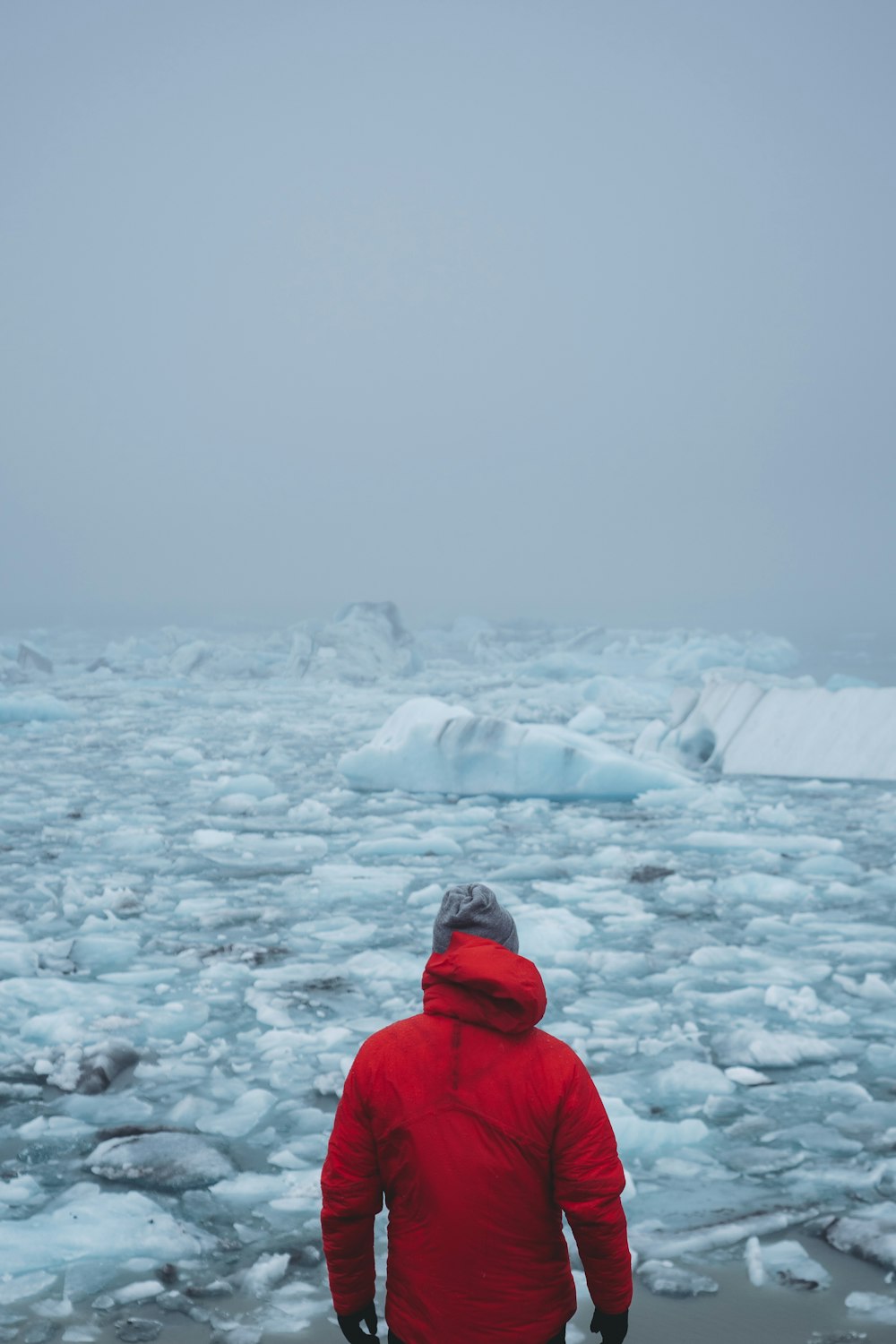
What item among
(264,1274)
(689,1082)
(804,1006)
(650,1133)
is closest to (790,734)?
(804,1006)

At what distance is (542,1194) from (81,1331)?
1.23 m

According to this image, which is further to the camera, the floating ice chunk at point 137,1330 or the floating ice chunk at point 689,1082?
the floating ice chunk at point 689,1082

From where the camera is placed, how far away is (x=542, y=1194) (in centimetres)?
149

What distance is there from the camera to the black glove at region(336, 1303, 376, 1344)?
161 cm

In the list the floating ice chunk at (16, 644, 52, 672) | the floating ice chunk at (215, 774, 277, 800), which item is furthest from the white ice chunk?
the floating ice chunk at (16, 644, 52, 672)

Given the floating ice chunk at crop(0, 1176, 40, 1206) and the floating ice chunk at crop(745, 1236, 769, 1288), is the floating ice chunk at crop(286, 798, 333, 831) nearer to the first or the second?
the floating ice chunk at crop(0, 1176, 40, 1206)

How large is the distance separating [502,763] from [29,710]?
887 centimetres

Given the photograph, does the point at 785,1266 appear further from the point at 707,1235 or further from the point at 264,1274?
the point at 264,1274

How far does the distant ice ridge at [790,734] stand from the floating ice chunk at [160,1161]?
7.98m

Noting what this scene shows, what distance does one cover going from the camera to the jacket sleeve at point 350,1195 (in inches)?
59.6

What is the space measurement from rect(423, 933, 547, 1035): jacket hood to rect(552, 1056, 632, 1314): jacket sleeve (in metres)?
0.11

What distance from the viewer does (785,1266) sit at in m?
2.32

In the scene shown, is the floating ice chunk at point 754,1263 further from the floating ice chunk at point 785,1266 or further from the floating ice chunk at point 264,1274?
the floating ice chunk at point 264,1274

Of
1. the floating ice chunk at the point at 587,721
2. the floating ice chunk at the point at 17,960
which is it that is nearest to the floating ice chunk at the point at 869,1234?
the floating ice chunk at the point at 17,960
